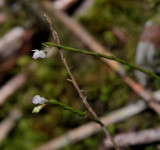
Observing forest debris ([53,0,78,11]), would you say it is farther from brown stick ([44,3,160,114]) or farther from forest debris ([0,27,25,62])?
forest debris ([0,27,25,62])

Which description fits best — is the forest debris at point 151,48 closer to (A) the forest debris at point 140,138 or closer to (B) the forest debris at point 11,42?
(A) the forest debris at point 140,138

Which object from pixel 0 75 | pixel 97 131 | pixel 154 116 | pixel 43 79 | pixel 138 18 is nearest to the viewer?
pixel 154 116

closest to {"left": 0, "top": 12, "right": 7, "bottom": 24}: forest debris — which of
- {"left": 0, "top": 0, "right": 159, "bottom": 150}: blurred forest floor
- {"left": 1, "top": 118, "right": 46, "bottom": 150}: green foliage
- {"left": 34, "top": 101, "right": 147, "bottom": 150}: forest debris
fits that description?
{"left": 0, "top": 0, "right": 159, "bottom": 150}: blurred forest floor

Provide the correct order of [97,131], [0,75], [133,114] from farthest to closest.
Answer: [0,75], [97,131], [133,114]

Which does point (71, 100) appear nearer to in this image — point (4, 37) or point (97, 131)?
point (97, 131)

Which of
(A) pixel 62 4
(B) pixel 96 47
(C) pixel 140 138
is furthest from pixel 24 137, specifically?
(A) pixel 62 4

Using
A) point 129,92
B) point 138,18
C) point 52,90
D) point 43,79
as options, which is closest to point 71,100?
point 52,90
